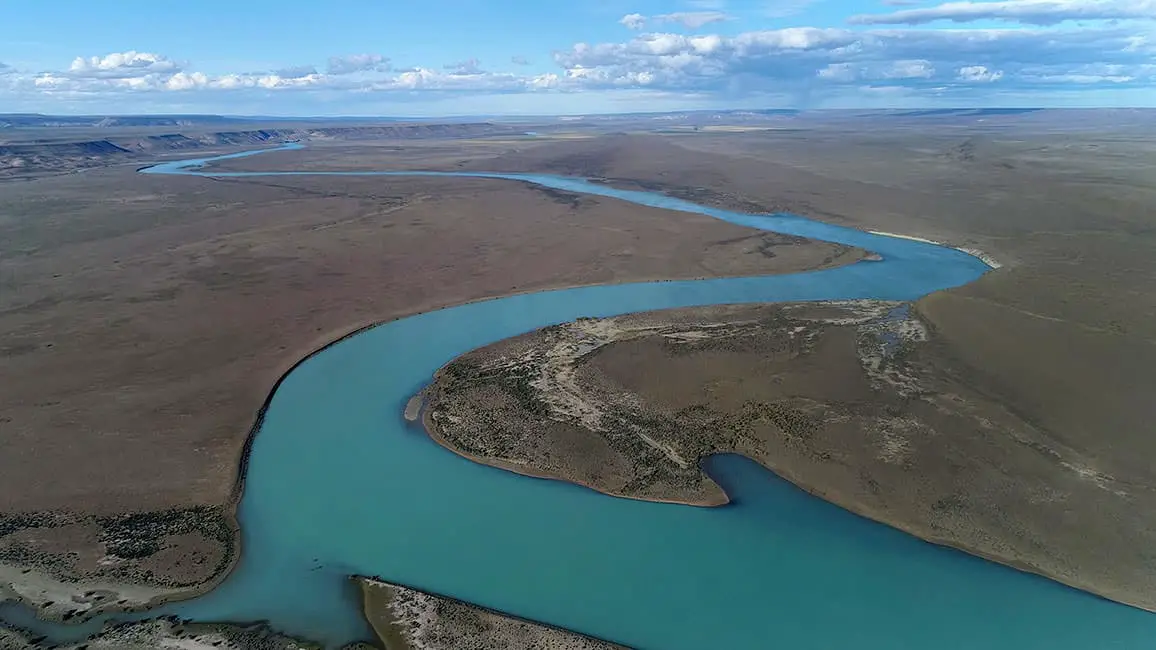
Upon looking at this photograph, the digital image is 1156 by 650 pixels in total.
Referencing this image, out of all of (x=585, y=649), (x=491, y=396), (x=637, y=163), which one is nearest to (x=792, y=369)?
(x=491, y=396)

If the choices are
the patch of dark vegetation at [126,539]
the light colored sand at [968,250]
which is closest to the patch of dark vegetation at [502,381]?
the patch of dark vegetation at [126,539]

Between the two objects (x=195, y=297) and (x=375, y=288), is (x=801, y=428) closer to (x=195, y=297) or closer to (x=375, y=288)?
(x=375, y=288)

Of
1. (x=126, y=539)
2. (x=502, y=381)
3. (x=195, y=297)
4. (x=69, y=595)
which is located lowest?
(x=69, y=595)

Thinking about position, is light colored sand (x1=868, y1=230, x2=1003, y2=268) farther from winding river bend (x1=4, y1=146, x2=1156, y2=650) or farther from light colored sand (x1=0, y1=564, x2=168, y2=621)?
light colored sand (x1=0, y1=564, x2=168, y2=621)

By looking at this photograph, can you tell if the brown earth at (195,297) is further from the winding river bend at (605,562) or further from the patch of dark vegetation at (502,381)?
the patch of dark vegetation at (502,381)

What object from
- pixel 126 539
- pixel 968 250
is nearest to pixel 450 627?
pixel 126 539

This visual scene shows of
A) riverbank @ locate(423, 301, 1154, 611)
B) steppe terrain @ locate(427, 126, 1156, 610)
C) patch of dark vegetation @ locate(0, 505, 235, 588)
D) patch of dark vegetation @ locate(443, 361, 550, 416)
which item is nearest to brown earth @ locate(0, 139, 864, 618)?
patch of dark vegetation @ locate(0, 505, 235, 588)
